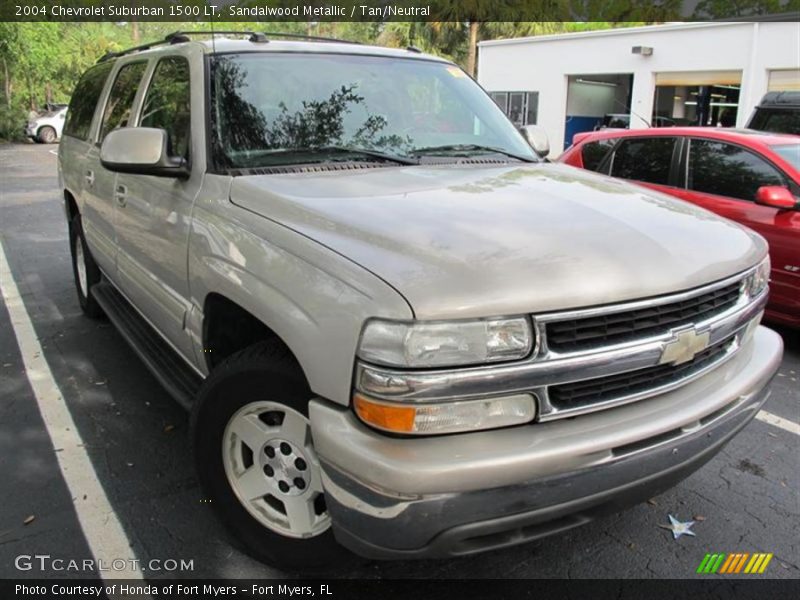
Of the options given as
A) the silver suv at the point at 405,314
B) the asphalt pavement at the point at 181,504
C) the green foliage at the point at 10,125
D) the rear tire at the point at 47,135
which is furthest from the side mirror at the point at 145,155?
the green foliage at the point at 10,125

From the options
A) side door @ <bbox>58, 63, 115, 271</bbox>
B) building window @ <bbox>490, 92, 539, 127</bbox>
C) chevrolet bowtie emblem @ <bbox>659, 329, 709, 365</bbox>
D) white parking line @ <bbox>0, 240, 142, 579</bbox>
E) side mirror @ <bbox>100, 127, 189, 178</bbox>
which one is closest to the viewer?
chevrolet bowtie emblem @ <bbox>659, 329, 709, 365</bbox>

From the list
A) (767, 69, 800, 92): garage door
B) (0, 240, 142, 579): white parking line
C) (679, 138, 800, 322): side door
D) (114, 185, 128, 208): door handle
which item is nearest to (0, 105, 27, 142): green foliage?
(767, 69, 800, 92): garage door

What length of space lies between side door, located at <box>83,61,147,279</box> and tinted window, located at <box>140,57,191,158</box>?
35 centimetres

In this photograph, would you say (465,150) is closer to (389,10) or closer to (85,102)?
(85,102)

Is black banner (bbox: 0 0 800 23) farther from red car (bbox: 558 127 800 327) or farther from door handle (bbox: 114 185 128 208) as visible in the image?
door handle (bbox: 114 185 128 208)

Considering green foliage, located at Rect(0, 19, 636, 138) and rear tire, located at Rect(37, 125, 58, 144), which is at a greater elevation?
green foliage, located at Rect(0, 19, 636, 138)

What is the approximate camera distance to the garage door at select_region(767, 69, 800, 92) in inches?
734

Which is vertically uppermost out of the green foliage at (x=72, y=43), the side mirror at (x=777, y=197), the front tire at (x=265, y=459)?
the green foliage at (x=72, y=43)

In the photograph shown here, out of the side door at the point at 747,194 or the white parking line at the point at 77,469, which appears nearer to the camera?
the white parking line at the point at 77,469

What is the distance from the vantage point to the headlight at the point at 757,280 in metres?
2.67

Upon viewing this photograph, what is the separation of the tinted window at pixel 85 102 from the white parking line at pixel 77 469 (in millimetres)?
1621

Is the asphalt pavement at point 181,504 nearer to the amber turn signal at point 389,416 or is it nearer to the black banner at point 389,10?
the amber turn signal at point 389,416

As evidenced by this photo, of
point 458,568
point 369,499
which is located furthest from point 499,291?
point 458,568

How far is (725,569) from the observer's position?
9.02ft
